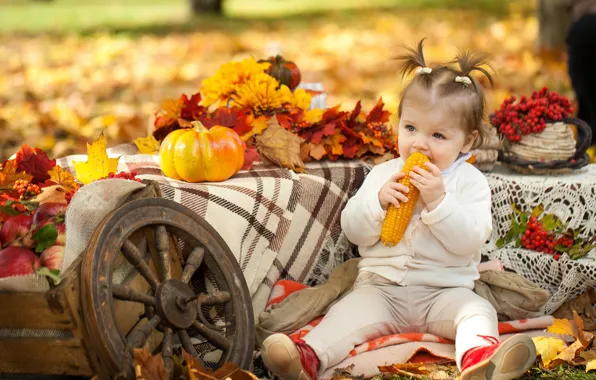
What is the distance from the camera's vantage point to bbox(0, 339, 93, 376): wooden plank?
2.37 m

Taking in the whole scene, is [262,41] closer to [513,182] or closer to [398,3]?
[398,3]

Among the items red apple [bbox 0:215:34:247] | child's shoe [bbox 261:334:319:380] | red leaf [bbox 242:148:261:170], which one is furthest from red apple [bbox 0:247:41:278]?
red leaf [bbox 242:148:261:170]

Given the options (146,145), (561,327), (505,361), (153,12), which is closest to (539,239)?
(561,327)

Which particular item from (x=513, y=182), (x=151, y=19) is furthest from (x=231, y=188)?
(x=151, y=19)

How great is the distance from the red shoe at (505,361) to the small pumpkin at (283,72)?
1850 millimetres

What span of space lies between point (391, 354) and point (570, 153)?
1.37 meters

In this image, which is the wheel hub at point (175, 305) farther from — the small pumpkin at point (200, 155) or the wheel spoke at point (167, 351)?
the small pumpkin at point (200, 155)

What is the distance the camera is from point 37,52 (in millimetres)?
9695

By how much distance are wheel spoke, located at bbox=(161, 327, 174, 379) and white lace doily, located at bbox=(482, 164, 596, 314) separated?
1.64 metres

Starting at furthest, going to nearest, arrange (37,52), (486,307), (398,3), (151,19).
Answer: (398,3) < (151,19) < (37,52) < (486,307)

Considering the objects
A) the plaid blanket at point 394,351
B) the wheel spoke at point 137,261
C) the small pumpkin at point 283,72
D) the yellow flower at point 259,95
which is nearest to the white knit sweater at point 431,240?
the plaid blanket at point 394,351

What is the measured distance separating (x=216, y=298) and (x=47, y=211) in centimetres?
63

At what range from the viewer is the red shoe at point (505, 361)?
8.61 feet

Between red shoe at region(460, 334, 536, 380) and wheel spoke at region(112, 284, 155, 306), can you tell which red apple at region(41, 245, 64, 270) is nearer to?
wheel spoke at region(112, 284, 155, 306)
